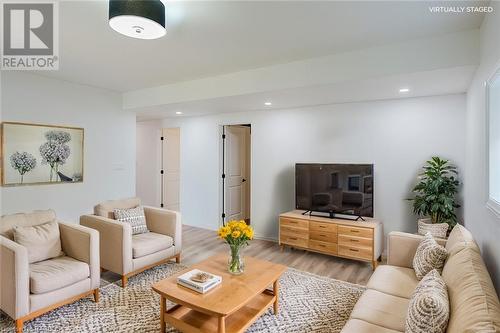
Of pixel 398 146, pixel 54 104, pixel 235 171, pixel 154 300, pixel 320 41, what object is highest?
pixel 320 41

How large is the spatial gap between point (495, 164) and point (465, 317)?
49.6 inches

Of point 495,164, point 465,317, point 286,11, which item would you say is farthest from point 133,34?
point 495,164

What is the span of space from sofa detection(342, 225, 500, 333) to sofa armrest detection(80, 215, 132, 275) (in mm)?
2365

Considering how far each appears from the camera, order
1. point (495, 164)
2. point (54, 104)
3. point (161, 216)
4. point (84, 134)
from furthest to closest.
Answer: point (84, 134) → point (54, 104) → point (161, 216) → point (495, 164)

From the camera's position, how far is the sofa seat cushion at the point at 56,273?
7.66 ft

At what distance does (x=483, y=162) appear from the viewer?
226 cm

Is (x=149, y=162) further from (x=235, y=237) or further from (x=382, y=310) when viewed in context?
(x=382, y=310)

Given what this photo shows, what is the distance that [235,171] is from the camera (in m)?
6.00

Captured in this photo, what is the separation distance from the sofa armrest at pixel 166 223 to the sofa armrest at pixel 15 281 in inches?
63.8

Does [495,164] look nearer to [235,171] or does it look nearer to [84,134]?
[235,171]

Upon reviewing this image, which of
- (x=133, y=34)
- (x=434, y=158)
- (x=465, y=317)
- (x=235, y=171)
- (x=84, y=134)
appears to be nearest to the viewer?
(x=465, y=317)

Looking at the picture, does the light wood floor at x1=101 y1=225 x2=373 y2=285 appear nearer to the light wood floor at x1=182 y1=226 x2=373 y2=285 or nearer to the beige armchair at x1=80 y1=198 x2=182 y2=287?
the light wood floor at x1=182 y1=226 x2=373 y2=285

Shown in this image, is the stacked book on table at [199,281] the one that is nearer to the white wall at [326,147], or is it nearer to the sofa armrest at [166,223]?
the sofa armrest at [166,223]

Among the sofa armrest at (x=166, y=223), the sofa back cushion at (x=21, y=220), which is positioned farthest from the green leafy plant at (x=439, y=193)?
the sofa back cushion at (x=21, y=220)
